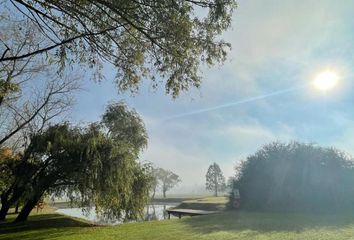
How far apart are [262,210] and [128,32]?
14.0 metres

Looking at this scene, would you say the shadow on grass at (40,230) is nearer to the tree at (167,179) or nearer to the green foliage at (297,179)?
the green foliage at (297,179)

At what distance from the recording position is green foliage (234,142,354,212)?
18219 millimetres

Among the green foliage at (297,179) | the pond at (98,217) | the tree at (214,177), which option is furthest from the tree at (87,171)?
the tree at (214,177)

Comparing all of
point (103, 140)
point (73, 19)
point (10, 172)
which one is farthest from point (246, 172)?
point (73, 19)

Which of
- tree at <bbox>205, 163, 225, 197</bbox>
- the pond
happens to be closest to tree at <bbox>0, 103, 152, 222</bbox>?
the pond

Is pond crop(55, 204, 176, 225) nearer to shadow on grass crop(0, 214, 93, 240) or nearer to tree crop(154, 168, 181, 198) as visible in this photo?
shadow on grass crop(0, 214, 93, 240)

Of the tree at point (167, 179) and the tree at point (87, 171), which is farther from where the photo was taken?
the tree at point (167, 179)

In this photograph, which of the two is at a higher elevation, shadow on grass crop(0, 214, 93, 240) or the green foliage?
the green foliage

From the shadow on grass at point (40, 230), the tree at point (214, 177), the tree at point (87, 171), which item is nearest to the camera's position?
the shadow on grass at point (40, 230)

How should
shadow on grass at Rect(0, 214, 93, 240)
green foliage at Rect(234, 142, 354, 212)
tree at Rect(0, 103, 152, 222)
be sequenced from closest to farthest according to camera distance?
shadow on grass at Rect(0, 214, 93, 240), tree at Rect(0, 103, 152, 222), green foliage at Rect(234, 142, 354, 212)

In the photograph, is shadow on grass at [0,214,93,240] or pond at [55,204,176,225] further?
pond at [55,204,176,225]

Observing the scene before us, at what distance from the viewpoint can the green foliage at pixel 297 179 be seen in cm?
1822

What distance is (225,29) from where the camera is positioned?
836 cm

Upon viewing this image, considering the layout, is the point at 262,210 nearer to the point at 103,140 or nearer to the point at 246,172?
the point at 246,172
